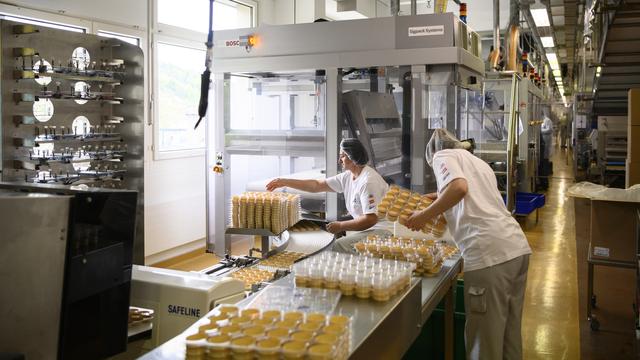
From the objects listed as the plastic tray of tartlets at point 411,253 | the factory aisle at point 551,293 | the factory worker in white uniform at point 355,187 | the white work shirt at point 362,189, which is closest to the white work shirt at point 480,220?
the plastic tray of tartlets at point 411,253

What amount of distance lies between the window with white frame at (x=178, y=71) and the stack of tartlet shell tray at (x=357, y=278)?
175 inches

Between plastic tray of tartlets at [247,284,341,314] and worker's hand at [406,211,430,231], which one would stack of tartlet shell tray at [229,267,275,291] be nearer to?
worker's hand at [406,211,430,231]

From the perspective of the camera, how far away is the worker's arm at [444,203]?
2928 mm

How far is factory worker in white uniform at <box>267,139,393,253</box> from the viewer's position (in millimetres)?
3713

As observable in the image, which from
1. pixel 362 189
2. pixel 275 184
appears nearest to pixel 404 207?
pixel 362 189

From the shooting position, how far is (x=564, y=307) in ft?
16.4

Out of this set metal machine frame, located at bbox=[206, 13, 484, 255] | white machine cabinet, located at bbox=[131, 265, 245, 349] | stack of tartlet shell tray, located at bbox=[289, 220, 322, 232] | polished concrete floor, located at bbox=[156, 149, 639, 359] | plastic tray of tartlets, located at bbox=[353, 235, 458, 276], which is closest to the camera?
white machine cabinet, located at bbox=[131, 265, 245, 349]

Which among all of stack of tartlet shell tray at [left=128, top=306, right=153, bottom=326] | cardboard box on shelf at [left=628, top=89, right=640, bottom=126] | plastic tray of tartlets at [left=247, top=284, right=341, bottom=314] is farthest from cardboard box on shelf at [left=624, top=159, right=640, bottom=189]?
stack of tartlet shell tray at [left=128, top=306, right=153, bottom=326]

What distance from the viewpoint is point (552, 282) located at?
19.0ft

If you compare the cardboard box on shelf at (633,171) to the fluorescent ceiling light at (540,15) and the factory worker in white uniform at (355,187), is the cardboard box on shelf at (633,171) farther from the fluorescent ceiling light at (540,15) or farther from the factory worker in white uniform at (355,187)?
the fluorescent ceiling light at (540,15)

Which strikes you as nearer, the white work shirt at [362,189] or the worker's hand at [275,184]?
the white work shirt at [362,189]

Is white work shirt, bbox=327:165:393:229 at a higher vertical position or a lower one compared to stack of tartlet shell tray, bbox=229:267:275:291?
higher

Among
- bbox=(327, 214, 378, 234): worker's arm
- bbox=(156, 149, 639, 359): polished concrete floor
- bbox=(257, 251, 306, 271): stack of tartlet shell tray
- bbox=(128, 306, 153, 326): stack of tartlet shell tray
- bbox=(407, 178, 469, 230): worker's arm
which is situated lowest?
bbox=(156, 149, 639, 359): polished concrete floor

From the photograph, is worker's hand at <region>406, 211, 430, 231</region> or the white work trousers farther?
the white work trousers
